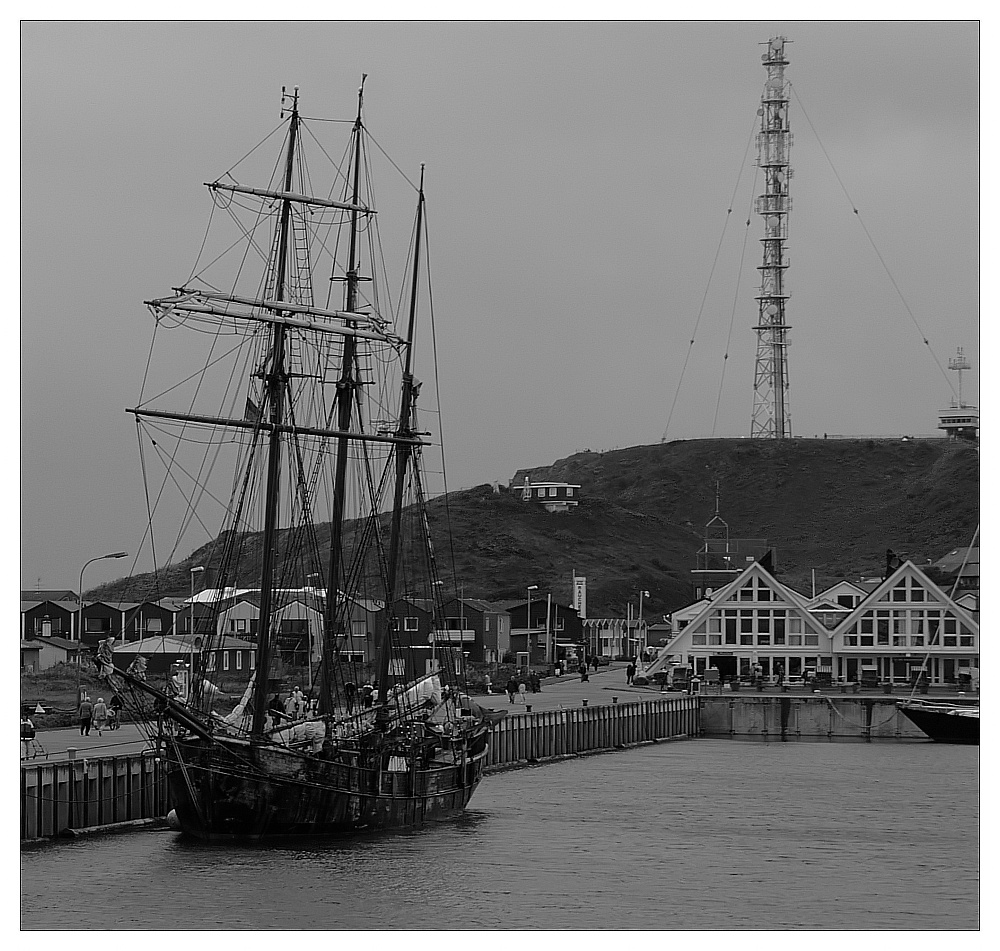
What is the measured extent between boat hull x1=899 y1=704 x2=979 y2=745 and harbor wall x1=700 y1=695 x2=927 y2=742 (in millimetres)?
2194

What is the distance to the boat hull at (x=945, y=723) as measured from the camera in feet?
269

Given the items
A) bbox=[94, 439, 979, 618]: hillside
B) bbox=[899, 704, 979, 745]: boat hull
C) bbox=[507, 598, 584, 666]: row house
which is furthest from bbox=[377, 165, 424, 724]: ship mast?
bbox=[94, 439, 979, 618]: hillside

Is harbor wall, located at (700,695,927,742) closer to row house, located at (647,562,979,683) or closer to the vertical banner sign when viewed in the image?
row house, located at (647,562,979,683)

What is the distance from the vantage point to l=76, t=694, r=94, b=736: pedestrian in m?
54.1

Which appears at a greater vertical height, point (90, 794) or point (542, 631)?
point (542, 631)

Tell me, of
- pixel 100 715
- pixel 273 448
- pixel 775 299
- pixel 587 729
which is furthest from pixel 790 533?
pixel 273 448

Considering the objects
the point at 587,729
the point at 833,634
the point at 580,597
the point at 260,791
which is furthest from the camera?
the point at 580,597

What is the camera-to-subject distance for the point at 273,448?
44375 mm

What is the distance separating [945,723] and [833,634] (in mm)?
16407

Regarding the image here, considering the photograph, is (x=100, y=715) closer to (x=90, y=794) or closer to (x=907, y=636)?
(x=90, y=794)

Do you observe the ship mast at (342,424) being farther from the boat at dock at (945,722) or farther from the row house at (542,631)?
the row house at (542,631)

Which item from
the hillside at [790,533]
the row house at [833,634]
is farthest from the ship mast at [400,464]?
the hillside at [790,533]

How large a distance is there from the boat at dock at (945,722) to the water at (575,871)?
2465cm
